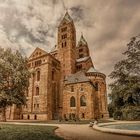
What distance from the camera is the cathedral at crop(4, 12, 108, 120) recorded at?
49.3 m

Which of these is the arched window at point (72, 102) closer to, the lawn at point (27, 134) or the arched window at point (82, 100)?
the arched window at point (82, 100)

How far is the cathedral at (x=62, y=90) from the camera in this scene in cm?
4928

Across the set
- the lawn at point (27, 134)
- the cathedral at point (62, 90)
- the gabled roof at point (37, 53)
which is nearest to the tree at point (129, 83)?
the lawn at point (27, 134)

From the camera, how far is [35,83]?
55031 millimetres

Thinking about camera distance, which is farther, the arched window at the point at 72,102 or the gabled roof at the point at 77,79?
the gabled roof at the point at 77,79

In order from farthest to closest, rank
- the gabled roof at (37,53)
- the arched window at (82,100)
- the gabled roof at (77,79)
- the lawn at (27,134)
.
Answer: the gabled roof at (37,53), the gabled roof at (77,79), the arched window at (82,100), the lawn at (27,134)

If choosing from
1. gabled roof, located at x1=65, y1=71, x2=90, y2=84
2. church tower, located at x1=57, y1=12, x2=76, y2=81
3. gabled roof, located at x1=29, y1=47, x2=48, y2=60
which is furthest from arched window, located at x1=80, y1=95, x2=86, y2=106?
gabled roof, located at x1=29, y1=47, x2=48, y2=60

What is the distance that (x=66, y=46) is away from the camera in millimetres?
62281

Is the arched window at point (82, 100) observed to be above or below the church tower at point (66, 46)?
below

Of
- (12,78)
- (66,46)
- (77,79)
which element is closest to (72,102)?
(77,79)

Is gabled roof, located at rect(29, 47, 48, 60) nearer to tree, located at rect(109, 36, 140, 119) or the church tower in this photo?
the church tower

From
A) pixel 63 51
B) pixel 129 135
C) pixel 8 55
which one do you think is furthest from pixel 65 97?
pixel 129 135

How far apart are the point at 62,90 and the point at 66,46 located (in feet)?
52.8

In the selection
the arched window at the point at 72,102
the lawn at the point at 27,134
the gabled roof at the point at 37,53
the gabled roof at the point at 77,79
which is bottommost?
the lawn at the point at 27,134
